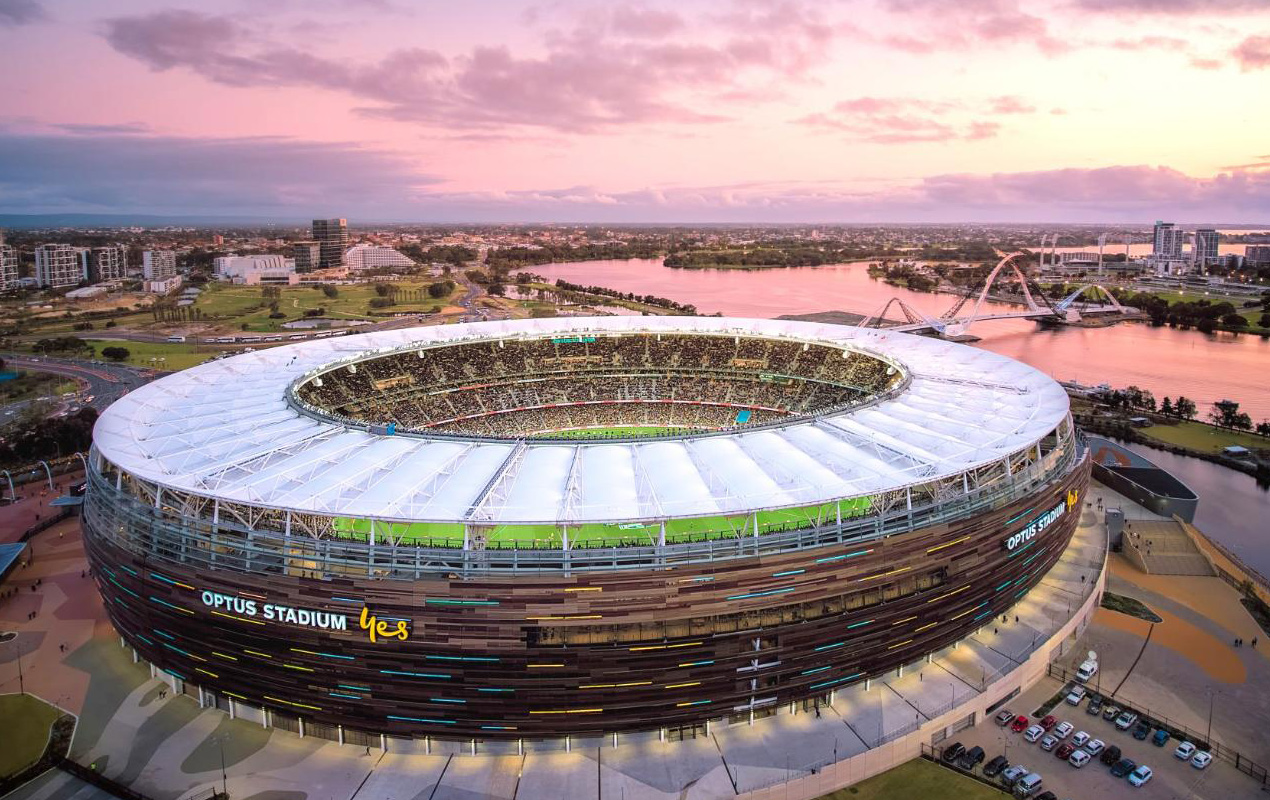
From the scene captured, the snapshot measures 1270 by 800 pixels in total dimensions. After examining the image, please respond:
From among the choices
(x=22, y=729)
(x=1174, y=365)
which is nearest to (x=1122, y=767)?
(x=22, y=729)

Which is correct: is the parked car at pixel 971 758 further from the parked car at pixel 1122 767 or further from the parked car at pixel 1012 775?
the parked car at pixel 1122 767

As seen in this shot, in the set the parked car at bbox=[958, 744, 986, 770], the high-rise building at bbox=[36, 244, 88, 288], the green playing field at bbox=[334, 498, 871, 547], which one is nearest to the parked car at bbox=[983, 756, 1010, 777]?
the parked car at bbox=[958, 744, 986, 770]

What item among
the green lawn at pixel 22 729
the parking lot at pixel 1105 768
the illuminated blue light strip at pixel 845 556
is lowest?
the green lawn at pixel 22 729

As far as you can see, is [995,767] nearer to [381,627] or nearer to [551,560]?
[551,560]

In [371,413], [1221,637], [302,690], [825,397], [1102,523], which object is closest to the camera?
[302,690]

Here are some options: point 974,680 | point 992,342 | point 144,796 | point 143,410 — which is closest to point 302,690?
point 144,796

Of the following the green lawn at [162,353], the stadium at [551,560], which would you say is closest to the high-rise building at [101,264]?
the green lawn at [162,353]

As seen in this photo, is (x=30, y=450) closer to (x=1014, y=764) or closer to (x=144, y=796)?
(x=144, y=796)
